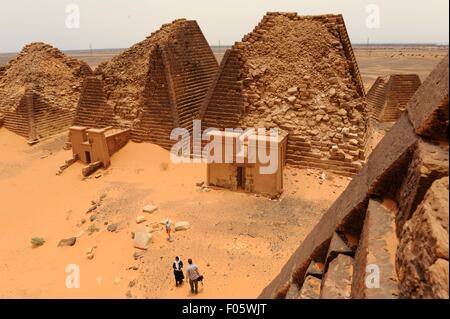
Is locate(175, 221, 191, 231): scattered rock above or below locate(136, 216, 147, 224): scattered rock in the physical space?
above

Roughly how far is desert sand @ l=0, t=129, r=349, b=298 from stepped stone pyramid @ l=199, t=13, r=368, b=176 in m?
1.00

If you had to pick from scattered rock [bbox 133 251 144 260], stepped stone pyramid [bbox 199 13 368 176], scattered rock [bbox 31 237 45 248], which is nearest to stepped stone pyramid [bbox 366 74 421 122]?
stepped stone pyramid [bbox 199 13 368 176]

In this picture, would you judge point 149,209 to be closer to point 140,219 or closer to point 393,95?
point 140,219

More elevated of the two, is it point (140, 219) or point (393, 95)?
point (393, 95)

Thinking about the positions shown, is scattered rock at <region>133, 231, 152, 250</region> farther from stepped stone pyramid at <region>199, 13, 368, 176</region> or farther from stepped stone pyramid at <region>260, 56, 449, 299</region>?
stepped stone pyramid at <region>199, 13, 368, 176</region>

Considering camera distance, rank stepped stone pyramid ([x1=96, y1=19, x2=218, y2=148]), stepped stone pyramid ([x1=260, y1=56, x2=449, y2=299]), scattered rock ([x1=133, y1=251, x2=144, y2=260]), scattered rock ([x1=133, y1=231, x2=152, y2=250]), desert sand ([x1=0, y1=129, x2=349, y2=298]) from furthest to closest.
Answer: stepped stone pyramid ([x1=96, y1=19, x2=218, y2=148])
scattered rock ([x1=133, y1=231, x2=152, y2=250])
scattered rock ([x1=133, y1=251, x2=144, y2=260])
desert sand ([x1=0, y1=129, x2=349, y2=298])
stepped stone pyramid ([x1=260, y1=56, x2=449, y2=299])

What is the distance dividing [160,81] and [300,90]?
5.38 metres

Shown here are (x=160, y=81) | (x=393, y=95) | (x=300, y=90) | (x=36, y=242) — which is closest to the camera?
(x=36, y=242)

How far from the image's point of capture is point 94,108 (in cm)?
1455

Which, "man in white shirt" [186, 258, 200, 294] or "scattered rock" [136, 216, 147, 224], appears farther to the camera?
"scattered rock" [136, 216, 147, 224]

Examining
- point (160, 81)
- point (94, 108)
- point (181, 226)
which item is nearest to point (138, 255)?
point (181, 226)

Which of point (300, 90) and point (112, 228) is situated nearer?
point (112, 228)

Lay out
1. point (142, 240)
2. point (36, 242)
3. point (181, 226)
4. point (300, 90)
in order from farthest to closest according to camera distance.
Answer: point (300, 90), point (36, 242), point (181, 226), point (142, 240)

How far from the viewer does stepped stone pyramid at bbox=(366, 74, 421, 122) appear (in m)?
17.2
